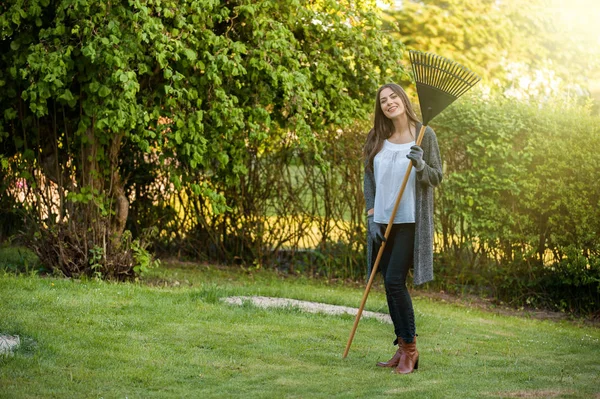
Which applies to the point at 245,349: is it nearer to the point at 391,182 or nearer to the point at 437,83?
the point at 391,182

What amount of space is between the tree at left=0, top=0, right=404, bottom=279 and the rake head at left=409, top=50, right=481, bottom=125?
2384 millimetres

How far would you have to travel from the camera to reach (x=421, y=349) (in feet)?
20.8

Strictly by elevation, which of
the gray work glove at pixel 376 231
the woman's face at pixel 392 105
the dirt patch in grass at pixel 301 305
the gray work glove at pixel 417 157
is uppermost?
the woman's face at pixel 392 105

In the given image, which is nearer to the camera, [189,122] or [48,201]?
[189,122]

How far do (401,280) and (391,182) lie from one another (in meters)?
0.63

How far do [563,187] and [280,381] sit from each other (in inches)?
184

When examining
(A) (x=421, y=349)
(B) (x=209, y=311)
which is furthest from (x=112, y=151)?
(A) (x=421, y=349)

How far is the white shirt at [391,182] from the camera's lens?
18.1 ft

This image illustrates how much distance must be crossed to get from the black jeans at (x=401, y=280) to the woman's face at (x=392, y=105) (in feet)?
2.30

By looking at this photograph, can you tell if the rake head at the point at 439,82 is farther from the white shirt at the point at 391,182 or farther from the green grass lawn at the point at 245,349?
the green grass lawn at the point at 245,349

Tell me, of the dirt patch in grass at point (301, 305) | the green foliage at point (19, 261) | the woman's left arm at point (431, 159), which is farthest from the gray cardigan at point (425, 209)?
the green foliage at point (19, 261)

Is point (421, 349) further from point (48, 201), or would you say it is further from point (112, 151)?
point (48, 201)

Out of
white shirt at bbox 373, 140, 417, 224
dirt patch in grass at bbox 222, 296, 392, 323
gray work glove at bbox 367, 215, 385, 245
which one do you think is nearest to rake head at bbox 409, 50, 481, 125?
white shirt at bbox 373, 140, 417, 224

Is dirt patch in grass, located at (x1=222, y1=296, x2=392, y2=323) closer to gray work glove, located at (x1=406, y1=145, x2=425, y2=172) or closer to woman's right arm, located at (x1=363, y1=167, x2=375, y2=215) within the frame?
woman's right arm, located at (x1=363, y1=167, x2=375, y2=215)
